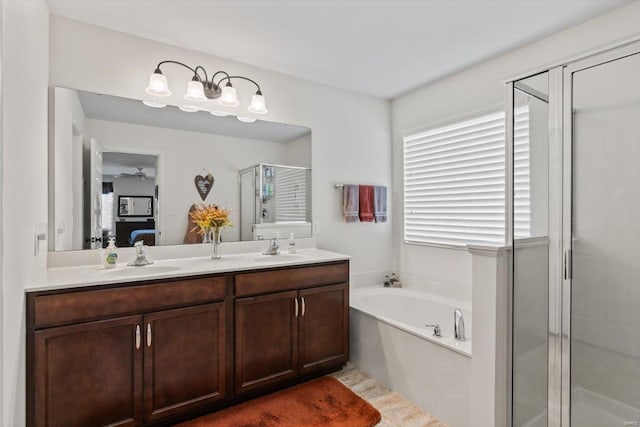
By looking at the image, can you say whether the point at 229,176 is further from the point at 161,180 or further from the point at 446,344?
the point at 446,344

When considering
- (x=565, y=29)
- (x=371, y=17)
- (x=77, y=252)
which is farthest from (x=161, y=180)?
(x=565, y=29)

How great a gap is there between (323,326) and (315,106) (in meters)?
1.98

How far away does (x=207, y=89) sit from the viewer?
252 centimetres

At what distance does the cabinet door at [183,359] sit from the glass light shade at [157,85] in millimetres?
1468

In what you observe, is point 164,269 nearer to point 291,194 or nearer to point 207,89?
point 291,194

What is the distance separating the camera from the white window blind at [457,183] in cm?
269

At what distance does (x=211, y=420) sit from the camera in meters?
1.96

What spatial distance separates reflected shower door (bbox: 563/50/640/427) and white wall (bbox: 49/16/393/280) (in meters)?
1.97

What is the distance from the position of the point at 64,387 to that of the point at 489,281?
2198 mm

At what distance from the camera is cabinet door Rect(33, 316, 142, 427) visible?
1555 mm

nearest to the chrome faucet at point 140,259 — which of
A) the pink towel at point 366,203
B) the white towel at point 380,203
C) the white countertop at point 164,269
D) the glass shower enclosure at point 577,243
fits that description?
the white countertop at point 164,269

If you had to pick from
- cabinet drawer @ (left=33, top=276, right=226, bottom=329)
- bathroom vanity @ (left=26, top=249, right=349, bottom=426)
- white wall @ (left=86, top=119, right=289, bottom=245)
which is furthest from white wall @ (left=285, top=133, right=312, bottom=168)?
cabinet drawer @ (left=33, top=276, right=226, bottom=329)

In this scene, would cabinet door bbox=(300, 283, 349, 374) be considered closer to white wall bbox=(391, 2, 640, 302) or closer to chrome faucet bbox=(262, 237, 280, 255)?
chrome faucet bbox=(262, 237, 280, 255)

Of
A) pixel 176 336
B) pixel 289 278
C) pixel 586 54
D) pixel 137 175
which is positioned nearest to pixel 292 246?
pixel 289 278
